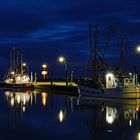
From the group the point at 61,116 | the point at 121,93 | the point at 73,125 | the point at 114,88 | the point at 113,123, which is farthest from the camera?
the point at 114,88

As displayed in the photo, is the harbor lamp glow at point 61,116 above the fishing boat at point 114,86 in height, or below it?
below

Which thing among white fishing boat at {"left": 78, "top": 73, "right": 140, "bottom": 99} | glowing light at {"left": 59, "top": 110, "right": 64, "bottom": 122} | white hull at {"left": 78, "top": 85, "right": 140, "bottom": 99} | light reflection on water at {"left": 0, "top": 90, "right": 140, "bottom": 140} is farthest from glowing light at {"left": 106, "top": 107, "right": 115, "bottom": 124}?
white fishing boat at {"left": 78, "top": 73, "right": 140, "bottom": 99}

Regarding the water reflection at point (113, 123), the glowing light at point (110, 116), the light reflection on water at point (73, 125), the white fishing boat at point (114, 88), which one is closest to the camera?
the water reflection at point (113, 123)

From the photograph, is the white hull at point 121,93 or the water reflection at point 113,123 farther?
the white hull at point 121,93

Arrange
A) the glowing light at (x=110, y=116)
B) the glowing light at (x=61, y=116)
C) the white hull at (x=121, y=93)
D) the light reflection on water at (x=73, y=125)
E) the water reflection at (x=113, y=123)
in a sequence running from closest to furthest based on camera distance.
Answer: the water reflection at (x=113, y=123)
the light reflection on water at (x=73, y=125)
the glowing light at (x=110, y=116)
the glowing light at (x=61, y=116)
the white hull at (x=121, y=93)

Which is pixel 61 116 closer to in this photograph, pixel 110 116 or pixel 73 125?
pixel 110 116

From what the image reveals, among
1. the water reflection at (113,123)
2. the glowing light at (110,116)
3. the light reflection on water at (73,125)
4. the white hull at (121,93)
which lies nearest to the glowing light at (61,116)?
the light reflection on water at (73,125)

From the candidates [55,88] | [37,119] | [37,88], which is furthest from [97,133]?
[37,88]

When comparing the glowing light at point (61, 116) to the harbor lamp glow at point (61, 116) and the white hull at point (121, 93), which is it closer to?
the harbor lamp glow at point (61, 116)

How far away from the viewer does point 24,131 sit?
24094 mm

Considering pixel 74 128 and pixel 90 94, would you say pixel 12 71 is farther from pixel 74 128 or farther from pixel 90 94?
pixel 74 128

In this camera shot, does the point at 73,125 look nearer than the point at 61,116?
Yes

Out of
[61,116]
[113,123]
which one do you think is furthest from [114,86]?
[113,123]

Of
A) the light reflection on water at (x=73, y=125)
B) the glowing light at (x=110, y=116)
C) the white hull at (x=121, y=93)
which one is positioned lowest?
the light reflection on water at (x=73, y=125)
